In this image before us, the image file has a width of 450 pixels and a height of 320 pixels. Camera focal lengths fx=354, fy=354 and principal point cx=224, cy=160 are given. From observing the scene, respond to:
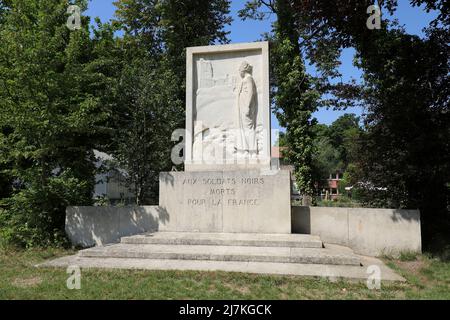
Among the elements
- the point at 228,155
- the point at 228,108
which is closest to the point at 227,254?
the point at 228,155

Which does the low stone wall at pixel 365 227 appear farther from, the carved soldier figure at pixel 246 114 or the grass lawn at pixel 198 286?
the carved soldier figure at pixel 246 114

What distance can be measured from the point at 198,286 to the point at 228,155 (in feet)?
16.5

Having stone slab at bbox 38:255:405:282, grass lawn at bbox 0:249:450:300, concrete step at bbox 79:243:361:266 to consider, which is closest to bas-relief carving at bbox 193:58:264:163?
concrete step at bbox 79:243:361:266

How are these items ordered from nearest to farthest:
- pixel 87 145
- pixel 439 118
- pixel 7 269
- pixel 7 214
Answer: pixel 7 269 → pixel 439 118 → pixel 7 214 → pixel 87 145

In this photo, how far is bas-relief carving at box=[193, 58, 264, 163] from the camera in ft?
32.8

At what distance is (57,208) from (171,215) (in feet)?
11.2

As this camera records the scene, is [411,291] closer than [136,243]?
Yes

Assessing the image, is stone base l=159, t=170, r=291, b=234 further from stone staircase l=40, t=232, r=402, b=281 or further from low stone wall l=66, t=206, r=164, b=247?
low stone wall l=66, t=206, r=164, b=247

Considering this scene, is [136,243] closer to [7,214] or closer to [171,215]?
[171,215]

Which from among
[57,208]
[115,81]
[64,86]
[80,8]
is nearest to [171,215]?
[57,208]

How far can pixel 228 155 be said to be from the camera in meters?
10.1

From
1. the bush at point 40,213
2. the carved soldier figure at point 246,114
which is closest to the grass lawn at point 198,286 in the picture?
the bush at point 40,213

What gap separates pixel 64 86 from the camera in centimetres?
977

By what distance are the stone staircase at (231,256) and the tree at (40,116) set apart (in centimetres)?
285
